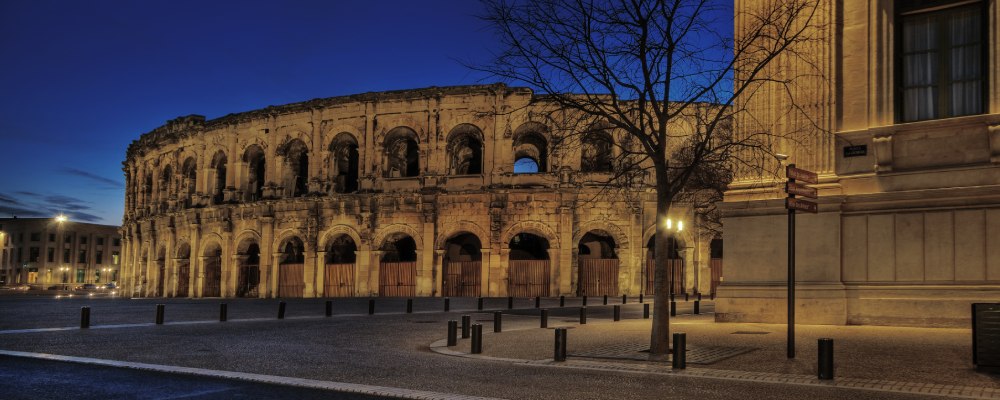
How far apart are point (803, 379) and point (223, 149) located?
4372 centimetres

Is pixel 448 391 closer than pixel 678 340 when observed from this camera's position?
Yes

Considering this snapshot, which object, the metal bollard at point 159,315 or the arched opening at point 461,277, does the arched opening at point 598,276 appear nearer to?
the arched opening at point 461,277

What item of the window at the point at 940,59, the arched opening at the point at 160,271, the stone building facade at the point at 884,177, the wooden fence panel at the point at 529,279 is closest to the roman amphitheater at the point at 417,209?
the wooden fence panel at the point at 529,279

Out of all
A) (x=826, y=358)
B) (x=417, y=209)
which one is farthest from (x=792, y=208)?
(x=417, y=209)

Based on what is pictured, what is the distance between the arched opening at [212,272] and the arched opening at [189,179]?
454 centimetres

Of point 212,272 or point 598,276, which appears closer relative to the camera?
point 598,276

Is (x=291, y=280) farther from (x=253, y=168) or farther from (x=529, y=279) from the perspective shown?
(x=529, y=279)

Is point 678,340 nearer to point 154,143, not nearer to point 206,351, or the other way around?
point 206,351

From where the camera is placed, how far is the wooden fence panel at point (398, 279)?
40.1 m

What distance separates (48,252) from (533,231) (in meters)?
101

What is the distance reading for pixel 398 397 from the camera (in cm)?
810

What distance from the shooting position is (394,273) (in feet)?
133

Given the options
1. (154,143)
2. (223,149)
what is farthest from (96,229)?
(223,149)

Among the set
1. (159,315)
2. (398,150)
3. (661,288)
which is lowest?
(159,315)
